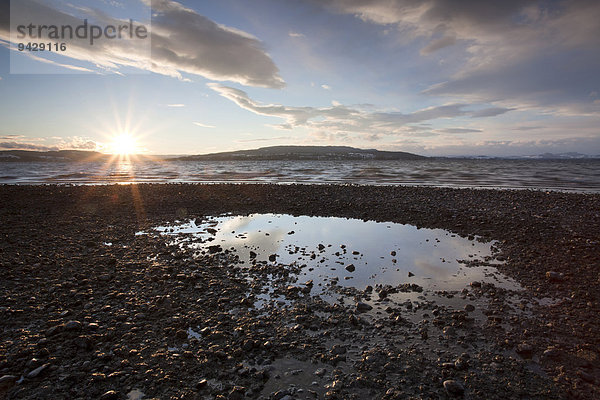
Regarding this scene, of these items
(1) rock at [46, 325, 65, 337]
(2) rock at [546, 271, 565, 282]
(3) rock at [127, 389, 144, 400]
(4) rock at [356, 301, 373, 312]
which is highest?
(2) rock at [546, 271, 565, 282]

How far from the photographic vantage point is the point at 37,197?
24.4 metres

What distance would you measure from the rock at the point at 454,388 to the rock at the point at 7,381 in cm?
709

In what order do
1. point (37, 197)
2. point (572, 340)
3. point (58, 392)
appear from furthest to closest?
point (37, 197), point (572, 340), point (58, 392)

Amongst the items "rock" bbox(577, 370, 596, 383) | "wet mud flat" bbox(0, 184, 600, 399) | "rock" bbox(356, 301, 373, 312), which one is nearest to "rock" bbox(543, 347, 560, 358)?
"wet mud flat" bbox(0, 184, 600, 399)

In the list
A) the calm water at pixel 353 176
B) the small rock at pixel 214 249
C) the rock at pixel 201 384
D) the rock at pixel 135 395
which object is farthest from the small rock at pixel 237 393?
the calm water at pixel 353 176

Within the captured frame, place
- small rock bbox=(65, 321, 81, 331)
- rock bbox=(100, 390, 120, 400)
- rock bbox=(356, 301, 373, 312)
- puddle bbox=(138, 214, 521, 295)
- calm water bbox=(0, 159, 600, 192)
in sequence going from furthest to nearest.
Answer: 1. calm water bbox=(0, 159, 600, 192)
2. puddle bbox=(138, 214, 521, 295)
3. rock bbox=(356, 301, 373, 312)
4. small rock bbox=(65, 321, 81, 331)
5. rock bbox=(100, 390, 120, 400)

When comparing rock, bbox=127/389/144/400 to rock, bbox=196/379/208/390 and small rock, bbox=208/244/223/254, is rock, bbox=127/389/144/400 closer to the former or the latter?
rock, bbox=196/379/208/390

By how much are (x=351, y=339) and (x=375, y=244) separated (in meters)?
7.14

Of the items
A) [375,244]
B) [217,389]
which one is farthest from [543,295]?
[217,389]

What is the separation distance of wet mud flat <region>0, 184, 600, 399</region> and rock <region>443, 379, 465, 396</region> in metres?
0.03

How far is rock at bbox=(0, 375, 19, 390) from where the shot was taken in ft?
14.8

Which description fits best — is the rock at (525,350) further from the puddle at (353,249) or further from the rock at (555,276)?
the rock at (555,276)

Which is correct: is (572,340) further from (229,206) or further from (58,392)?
(229,206)

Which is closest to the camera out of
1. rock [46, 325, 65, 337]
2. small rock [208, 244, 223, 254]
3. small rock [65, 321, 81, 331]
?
rock [46, 325, 65, 337]
